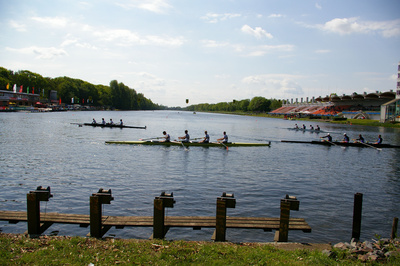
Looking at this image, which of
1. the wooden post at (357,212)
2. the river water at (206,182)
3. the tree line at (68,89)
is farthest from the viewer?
the tree line at (68,89)

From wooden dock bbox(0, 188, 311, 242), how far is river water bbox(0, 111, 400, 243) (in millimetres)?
1583

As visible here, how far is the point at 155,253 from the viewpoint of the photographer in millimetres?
6965

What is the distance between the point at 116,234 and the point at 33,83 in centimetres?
14784

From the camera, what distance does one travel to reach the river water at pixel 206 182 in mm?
11812

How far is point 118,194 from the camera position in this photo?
14336mm

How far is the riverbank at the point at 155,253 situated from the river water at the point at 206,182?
2.52m

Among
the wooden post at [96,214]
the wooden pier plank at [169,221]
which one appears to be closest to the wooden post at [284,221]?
the wooden pier plank at [169,221]

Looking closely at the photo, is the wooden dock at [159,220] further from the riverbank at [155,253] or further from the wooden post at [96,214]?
the riverbank at [155,253]

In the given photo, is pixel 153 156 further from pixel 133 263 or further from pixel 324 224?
pixel 133 263

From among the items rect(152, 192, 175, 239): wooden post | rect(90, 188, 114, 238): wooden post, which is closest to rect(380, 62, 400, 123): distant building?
rect(152, 192, 175, 239): wooden post

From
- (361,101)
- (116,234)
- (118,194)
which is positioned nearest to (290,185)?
(118,194)

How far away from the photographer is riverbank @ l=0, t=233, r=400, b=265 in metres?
6.54

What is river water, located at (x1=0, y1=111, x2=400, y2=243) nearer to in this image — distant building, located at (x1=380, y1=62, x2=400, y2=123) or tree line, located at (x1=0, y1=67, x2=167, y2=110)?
distant building, located at (x1=380, y1=62, x2=400, y2=123)

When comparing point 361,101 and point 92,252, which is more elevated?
point 361,101
